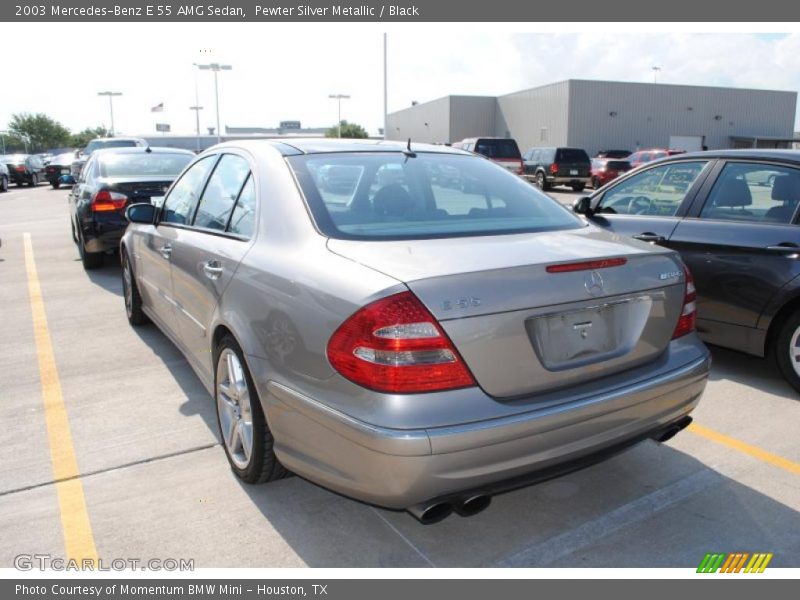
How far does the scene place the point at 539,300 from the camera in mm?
2408

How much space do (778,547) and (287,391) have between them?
2.14 metres

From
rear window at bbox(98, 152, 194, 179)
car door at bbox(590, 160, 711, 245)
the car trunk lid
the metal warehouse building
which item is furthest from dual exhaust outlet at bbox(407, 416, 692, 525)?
the metal warehouse building

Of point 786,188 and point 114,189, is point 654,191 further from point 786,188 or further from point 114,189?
point 114,189

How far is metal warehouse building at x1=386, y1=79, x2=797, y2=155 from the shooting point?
40.1 m

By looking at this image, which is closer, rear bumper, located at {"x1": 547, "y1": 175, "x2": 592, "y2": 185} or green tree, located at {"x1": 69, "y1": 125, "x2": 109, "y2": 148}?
rear bumper, located at {"x1": 547, "y1": 175, "x2": 592, "y2": 185}

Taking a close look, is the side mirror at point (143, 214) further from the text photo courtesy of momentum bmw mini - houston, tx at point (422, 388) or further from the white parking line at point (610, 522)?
the white parking line at point (610, 522)

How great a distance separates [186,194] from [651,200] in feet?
12.0

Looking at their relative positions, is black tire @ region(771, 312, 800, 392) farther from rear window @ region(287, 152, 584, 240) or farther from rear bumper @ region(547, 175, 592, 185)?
rear bumper @ region(547, 175, 592, 185)

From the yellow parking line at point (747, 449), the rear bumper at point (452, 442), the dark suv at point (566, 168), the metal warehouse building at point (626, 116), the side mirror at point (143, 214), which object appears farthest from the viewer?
the metal warehouse building at point (626, 116)

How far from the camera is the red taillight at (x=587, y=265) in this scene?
250cm

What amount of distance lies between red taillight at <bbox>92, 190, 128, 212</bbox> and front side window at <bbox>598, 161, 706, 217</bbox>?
18.8 ft

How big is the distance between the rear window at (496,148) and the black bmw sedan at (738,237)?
63.4 feet

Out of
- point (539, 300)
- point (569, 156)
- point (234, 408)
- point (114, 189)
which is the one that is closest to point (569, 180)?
point (569, 156)

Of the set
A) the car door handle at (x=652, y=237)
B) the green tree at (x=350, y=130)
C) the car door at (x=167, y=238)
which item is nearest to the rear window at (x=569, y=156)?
the car door handle at (x=652, y=237)
